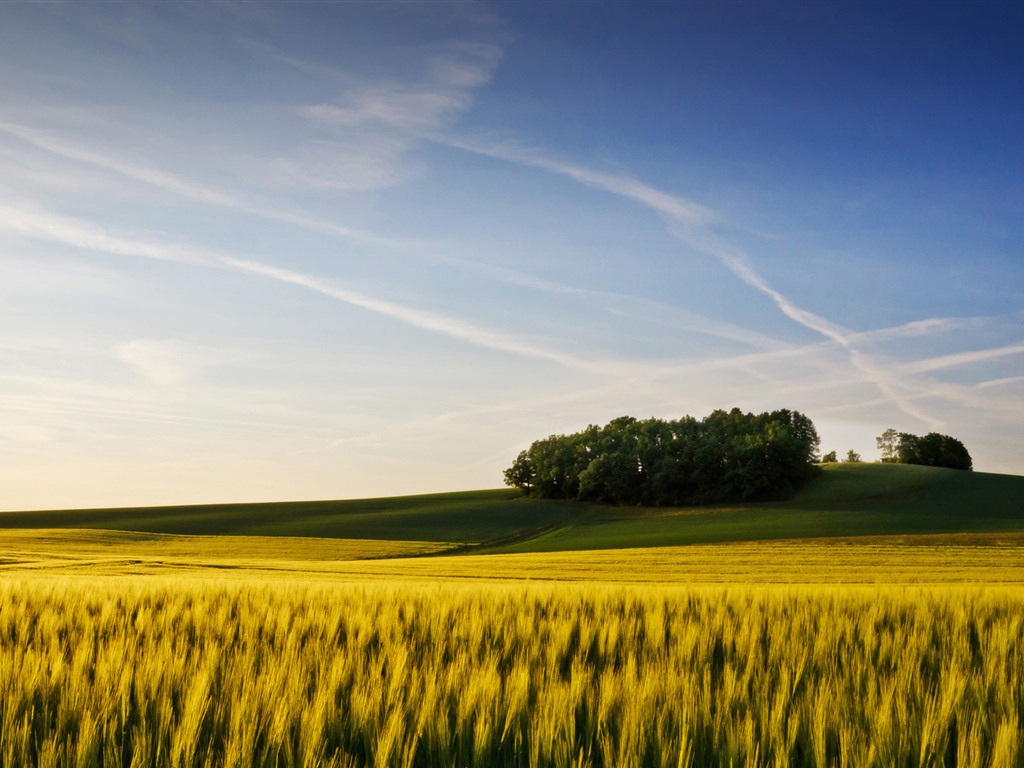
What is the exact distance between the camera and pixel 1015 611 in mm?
6672

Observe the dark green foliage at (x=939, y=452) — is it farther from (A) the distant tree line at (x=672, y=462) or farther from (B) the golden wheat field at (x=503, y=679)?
(B) the golden wheat field at (x=503, y=679)

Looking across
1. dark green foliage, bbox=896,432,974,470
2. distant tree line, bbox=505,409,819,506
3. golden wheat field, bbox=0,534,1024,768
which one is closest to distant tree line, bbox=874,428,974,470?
dark green foliage, bbox=896,432,974,470

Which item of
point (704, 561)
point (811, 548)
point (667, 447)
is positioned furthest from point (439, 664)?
point (667, 447)

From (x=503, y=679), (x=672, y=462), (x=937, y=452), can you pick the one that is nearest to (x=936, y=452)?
(x=937, y=452)

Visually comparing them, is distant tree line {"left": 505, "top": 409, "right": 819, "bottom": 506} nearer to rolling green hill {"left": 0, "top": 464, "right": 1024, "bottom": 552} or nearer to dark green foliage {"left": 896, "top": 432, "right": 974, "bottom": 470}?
rolling green hill {"left": 0, "top": 464, "right": 1024, "bottom": 552}

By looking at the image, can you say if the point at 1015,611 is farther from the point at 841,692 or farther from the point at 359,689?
the point at 359,689

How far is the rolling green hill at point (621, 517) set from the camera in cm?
4188

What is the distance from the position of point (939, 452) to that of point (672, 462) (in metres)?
39.3

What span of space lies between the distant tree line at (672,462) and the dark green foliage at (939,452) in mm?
25331

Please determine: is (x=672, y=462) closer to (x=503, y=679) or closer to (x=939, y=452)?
(x=939, y=452)

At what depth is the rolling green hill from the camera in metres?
41.9

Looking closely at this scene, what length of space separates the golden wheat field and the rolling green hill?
1343 inches

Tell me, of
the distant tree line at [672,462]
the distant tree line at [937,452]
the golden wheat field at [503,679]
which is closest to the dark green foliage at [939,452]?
the distant tree line at [937,452]

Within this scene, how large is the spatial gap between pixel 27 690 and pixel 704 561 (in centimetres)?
2280
